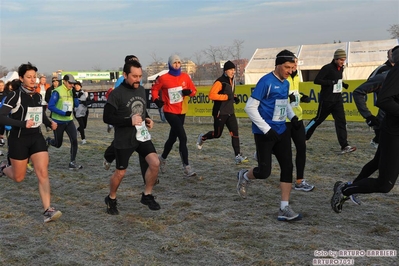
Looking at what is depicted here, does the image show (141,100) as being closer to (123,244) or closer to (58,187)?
(123,244)

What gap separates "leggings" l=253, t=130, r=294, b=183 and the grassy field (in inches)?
21.6

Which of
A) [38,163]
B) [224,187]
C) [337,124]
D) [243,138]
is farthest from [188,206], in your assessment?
[243,138]

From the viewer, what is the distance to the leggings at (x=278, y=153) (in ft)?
17.3

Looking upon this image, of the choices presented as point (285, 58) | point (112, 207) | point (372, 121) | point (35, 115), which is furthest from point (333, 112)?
point (35, 115)

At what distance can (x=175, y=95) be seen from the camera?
305 inches

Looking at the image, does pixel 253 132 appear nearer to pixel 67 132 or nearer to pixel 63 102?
pixel 63 102

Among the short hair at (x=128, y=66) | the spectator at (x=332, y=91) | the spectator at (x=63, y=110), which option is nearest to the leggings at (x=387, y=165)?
the short hair at (x=128, y=66)

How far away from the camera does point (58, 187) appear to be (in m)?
7.59

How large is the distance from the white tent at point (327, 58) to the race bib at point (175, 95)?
78.3 feet

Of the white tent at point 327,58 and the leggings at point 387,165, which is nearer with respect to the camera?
the leggings at point 387,165

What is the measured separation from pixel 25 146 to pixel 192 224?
7.39 ft

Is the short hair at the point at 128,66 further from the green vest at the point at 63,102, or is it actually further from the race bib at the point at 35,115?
the green vest at the point at 63,102

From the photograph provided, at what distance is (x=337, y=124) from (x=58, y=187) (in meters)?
5.77

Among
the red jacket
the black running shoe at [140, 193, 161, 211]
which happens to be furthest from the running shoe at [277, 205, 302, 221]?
the red jacket
